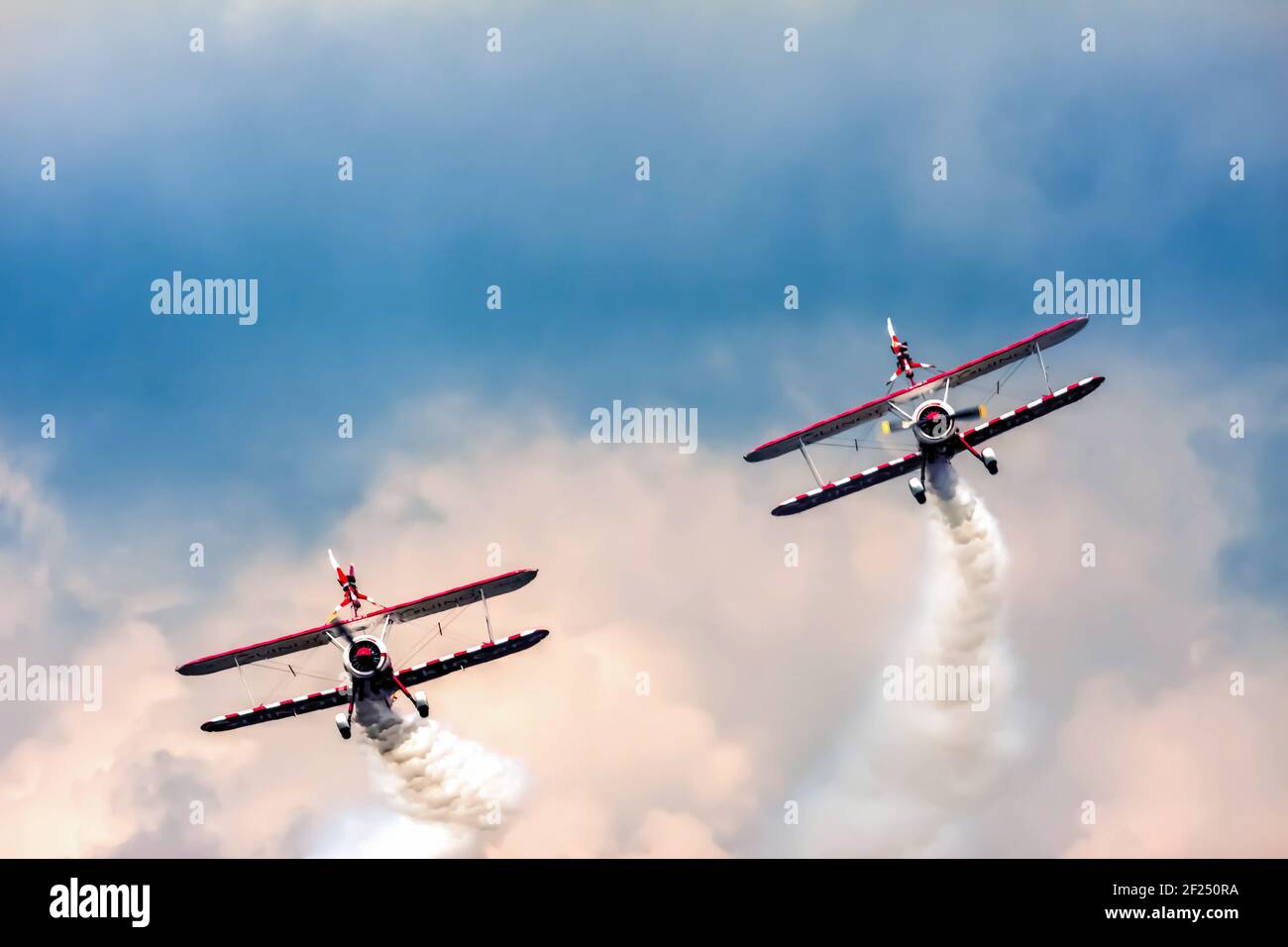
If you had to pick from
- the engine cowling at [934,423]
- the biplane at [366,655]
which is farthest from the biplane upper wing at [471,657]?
the engine cowling at [934,423]

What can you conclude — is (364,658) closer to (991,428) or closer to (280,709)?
(280,709)

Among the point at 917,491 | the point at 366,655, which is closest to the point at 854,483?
the point at 917,491

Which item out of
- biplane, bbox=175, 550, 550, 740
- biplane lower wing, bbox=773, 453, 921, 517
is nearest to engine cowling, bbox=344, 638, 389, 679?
biplane, bbox=175, 550, 550, 740
